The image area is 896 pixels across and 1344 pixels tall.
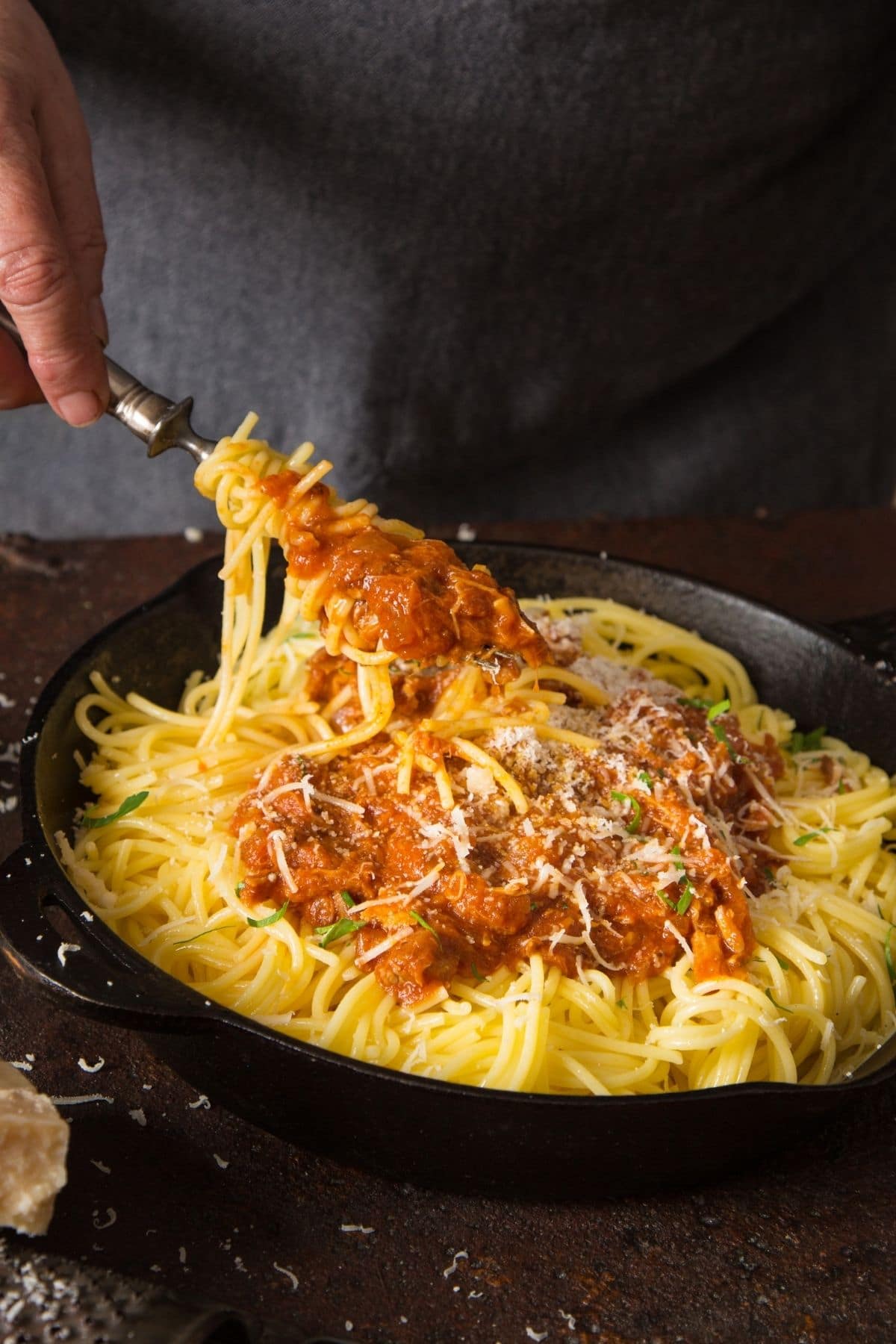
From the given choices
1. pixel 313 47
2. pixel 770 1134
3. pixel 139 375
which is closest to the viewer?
pixel 770 1134

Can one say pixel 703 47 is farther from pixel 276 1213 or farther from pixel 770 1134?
pixel 276 1213

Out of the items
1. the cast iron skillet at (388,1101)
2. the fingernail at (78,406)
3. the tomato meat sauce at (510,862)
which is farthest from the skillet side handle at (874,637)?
the fingernail at (78,406)

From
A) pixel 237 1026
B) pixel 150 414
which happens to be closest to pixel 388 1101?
pixel 237 1026

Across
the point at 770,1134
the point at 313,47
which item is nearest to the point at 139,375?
the point at 313,47

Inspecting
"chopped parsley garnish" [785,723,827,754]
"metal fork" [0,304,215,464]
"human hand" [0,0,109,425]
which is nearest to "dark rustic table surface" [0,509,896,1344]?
"chopped parsley garnish" [785,723,827,754]

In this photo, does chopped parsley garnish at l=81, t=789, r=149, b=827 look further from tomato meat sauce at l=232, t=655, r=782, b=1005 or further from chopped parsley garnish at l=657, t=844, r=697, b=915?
chopped parsley garnish at l=657, t=844, r=697, b=915
